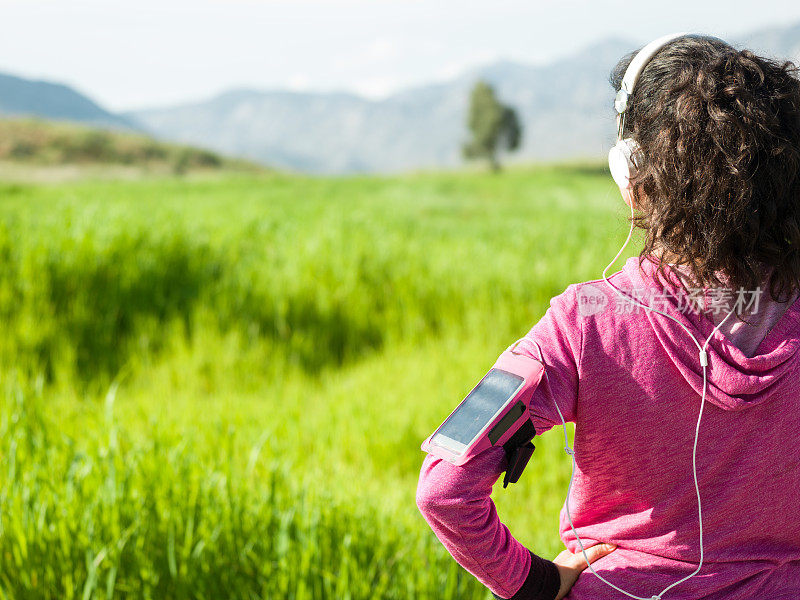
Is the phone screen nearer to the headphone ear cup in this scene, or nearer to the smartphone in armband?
the smartphone in armband

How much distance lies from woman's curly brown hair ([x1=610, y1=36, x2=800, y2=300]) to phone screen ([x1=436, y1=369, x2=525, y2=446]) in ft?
1.04

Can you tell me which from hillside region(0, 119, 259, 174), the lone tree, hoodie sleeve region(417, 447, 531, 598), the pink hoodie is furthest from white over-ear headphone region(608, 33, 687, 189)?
the lone tree

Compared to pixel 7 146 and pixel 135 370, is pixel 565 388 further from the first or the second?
pixel 7 146

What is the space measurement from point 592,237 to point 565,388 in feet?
26.1

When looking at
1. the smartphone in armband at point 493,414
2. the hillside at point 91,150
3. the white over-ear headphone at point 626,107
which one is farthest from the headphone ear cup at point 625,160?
the hillside at point 91,150

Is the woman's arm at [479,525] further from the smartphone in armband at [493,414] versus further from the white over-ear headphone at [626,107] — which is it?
the white over-ear headphone at [626,107]

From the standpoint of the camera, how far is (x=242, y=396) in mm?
3916

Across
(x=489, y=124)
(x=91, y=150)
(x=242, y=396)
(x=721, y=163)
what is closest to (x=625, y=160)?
(x=721, y=163)

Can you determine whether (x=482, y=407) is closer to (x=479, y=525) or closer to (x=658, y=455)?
(x=479, y=525)

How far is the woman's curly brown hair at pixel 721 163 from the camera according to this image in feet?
3.29

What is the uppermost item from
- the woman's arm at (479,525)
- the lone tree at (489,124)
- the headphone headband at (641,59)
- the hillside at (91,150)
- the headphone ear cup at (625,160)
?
the lone tree at (489,124)

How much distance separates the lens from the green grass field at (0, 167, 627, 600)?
6.36 ft

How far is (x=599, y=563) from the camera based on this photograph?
3.89 feet

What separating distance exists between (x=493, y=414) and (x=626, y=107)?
1.85 ft
